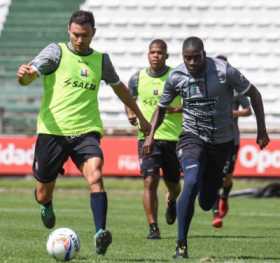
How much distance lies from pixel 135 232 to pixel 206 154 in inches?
133

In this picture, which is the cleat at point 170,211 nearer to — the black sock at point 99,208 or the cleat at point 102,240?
the black sock at point 99,208

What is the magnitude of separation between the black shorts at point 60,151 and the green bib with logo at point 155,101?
11.5ft

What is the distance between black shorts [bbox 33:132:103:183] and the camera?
9953 millimetres

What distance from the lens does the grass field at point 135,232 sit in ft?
32.3

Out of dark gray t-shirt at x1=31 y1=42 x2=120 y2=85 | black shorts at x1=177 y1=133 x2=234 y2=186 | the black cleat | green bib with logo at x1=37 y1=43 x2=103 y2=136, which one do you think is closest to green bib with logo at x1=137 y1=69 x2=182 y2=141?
the black cleat

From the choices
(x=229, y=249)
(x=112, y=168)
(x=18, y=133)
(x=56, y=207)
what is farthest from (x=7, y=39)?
(x=229, y=249)

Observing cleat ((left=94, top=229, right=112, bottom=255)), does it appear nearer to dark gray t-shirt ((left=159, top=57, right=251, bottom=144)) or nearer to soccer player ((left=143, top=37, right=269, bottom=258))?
soccer player ((left=143, top=37, right=269, bottom=258))

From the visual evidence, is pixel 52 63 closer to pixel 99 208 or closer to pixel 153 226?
pixel 99 208

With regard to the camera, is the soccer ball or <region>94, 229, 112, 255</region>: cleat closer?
the soccer ball

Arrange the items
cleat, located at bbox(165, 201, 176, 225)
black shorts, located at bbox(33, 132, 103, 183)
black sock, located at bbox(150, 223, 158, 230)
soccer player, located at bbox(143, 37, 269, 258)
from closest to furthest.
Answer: soccer player, located at bbox(143, 37, 269, 258) → black shorts, located at bbox(33, 132, 103, 183) → black sock, located at bbox(150, 223, 158, 230) → cleat, located at bbox(165, 201, 176, 225)

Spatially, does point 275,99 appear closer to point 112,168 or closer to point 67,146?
point 112,168

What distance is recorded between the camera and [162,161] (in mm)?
13508

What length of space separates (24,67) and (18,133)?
18.4m

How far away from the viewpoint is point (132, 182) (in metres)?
26.2
